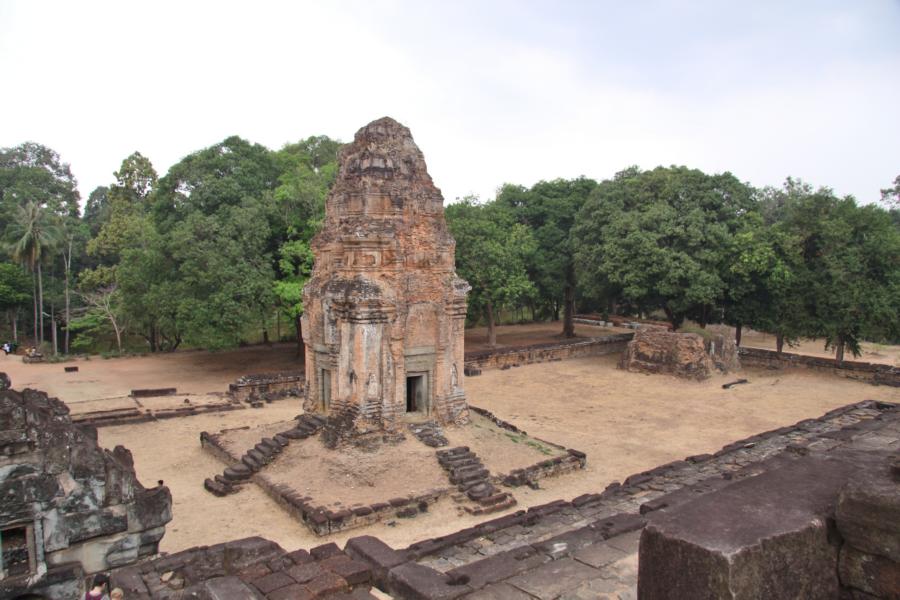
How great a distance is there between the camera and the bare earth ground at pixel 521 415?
11.4 metres

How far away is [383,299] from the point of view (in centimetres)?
1347

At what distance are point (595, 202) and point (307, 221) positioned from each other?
13.5 m

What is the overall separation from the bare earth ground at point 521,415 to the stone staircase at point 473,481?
0.36 metres

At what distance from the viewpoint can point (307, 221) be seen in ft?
80.0

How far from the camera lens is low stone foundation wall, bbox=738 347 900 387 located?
22.9 meters

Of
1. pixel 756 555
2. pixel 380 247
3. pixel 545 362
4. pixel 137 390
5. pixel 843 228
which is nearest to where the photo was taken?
pixel 756 555

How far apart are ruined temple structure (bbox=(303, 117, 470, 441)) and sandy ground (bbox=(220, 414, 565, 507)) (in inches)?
22.3

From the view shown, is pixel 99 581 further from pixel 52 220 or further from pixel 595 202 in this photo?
pixel 52 220

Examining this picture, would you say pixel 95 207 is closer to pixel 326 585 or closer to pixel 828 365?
pixel 828 365

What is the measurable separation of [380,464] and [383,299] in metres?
3.45

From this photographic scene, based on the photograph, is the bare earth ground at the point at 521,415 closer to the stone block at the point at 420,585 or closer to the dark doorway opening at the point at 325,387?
the dark doorway opening at the point at 325,387

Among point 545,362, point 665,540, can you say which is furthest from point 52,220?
point 665,540

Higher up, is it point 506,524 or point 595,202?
point 595,202

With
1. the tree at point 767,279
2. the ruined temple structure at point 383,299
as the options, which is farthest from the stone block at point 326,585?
the tree at point 767,279
